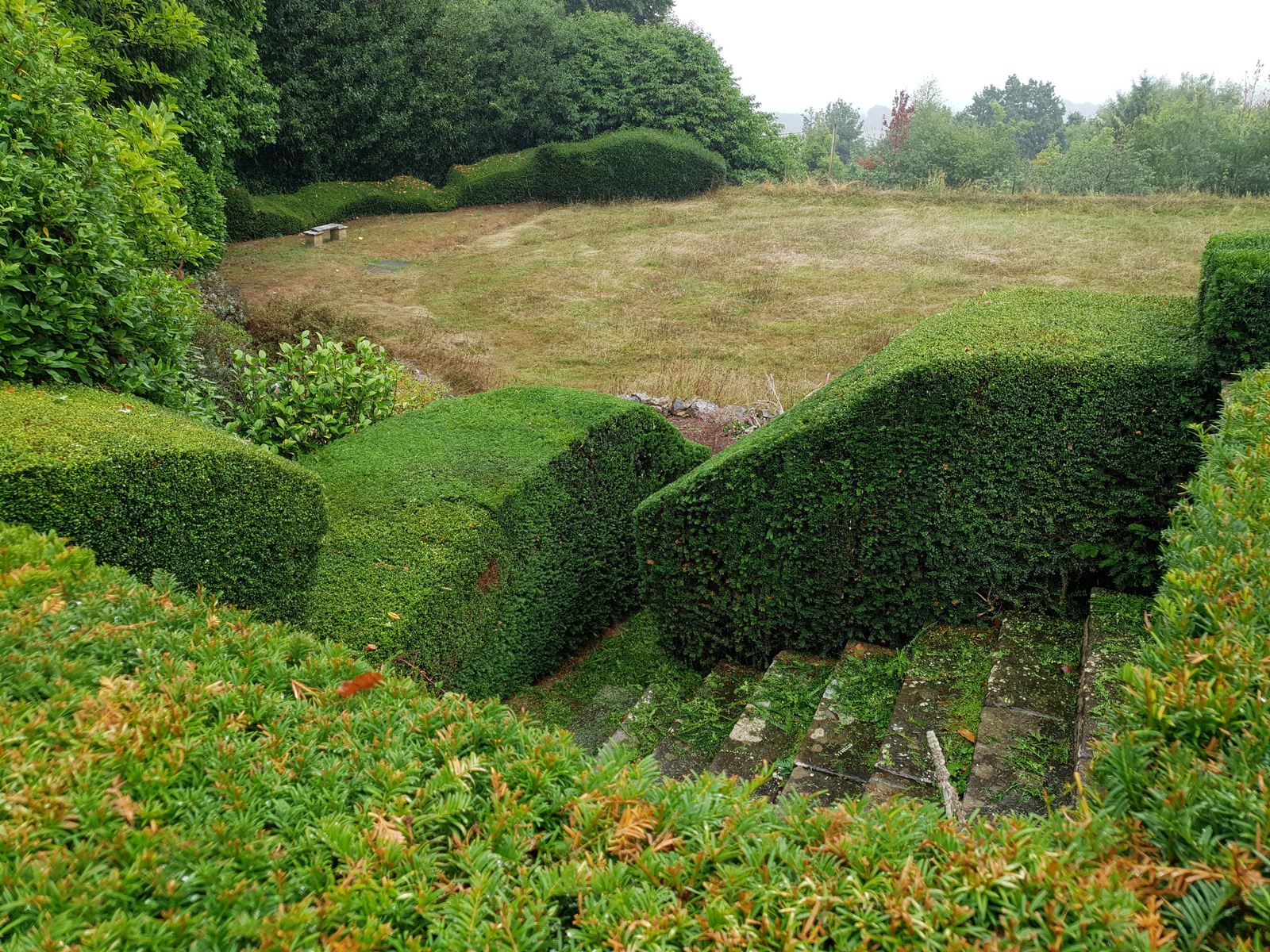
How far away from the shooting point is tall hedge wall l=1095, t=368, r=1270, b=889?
163 centimetres

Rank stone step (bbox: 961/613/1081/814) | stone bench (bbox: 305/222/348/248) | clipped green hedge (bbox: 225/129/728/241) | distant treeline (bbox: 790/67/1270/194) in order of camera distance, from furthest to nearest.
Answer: distant treeline (bbox: 790/67/1270/194), clipped green hedge (bbox: 225/129/728/241), stone bench (bbox: 305/222/348/248), stone step (bbox: 961/613/1081/814)

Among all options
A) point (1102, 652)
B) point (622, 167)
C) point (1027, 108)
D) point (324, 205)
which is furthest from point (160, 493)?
point (1027, 108)

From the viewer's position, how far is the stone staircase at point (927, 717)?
12.0 feet

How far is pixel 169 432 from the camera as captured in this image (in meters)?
4.21

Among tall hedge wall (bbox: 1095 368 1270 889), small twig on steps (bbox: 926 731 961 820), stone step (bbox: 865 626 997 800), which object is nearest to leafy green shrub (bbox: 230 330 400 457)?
stone step (bbox: 865 626 997 800)

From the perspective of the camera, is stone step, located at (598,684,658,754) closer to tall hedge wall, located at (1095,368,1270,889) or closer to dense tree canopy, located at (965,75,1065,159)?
tall hedge wall, located at (1095,368,1270,889)

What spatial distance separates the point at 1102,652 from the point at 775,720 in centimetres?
174

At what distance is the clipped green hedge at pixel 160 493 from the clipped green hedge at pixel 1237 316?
17.1ft

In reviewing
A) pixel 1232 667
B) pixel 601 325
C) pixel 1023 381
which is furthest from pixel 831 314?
pixel 1232 667

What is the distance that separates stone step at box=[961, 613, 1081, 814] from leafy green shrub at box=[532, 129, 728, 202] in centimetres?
2445

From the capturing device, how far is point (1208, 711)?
1.89 m


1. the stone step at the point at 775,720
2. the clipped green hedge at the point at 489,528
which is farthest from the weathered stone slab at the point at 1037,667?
the clipped green hedge at the point at 489,528

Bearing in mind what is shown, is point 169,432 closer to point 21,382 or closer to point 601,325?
point 21,382

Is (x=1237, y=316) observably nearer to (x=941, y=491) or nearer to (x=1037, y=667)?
(x=941, y=491)
